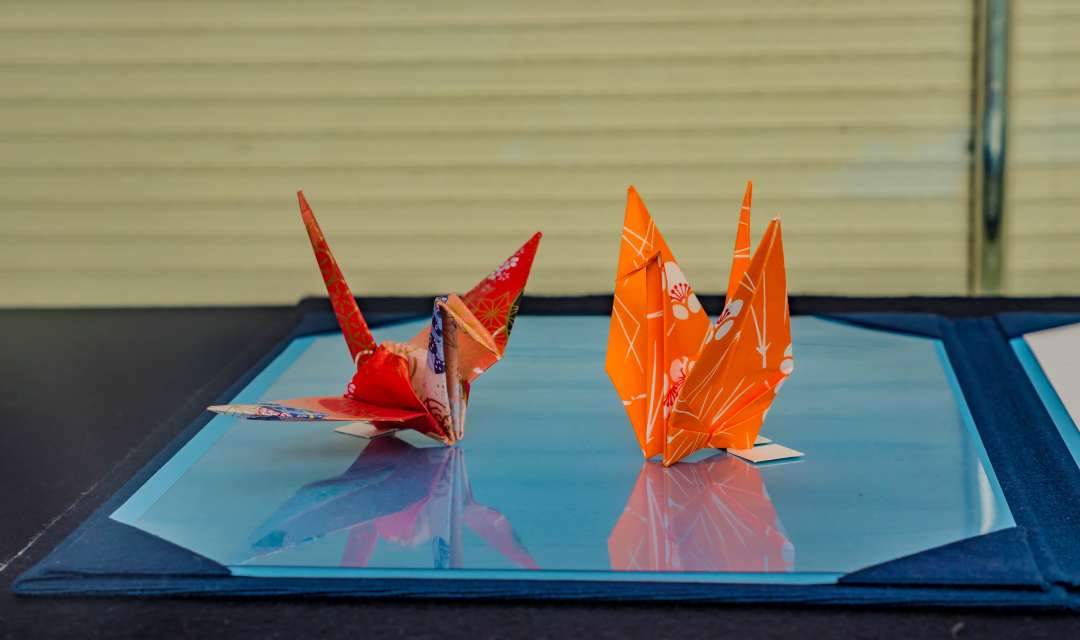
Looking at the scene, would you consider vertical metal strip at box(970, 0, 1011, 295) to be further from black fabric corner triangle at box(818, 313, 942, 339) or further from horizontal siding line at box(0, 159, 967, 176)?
black fabric corner triangle at box(818, 313, 942, 339)

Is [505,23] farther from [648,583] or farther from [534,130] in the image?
[648,583]

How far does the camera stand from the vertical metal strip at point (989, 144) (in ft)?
10.5

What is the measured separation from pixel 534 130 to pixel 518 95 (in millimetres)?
99

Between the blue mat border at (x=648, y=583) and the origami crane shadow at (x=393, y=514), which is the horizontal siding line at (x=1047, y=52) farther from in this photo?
the origami crane shadow at (x=393, y=514)

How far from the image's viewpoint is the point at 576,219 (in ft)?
11.2

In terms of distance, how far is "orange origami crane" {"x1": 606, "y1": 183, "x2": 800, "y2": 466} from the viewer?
1.80 metres

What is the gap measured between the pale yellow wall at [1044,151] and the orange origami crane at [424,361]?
1.77 metres

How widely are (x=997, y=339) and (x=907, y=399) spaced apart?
483 mm

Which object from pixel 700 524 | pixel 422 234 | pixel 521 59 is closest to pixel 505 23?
pixel 521 59

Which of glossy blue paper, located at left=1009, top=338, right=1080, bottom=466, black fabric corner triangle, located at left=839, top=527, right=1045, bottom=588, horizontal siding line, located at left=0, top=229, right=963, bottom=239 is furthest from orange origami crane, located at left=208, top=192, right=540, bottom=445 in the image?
horizontal siding line, located at left=0, top=229, right=963, bottom=239

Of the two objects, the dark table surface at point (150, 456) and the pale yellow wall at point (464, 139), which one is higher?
the pale yellow wall at point (464, 139)

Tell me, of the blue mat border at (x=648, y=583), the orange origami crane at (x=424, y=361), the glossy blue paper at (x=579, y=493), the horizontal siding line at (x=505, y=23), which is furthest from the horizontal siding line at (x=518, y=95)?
the blue mat border at (x=648, y=583)

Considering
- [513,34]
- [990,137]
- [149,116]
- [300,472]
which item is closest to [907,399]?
[300,472]

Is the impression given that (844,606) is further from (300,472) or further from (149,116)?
→ (149,116)
